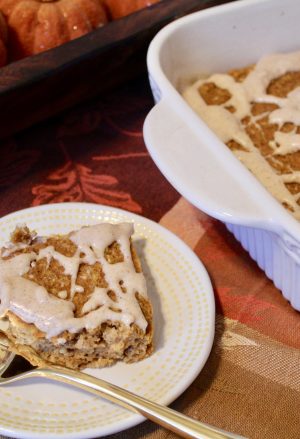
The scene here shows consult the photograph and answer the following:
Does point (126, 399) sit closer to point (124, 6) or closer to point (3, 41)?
point (3, 41)

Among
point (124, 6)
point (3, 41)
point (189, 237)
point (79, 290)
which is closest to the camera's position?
point (79, 290)

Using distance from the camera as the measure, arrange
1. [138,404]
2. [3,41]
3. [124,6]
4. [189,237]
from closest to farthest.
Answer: [138,404], [189,237], [3,41], [124,6]

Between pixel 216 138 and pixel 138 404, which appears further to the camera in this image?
pixel 216 138

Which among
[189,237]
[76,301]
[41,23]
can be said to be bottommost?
[189,237]

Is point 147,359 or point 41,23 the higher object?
point 41,23

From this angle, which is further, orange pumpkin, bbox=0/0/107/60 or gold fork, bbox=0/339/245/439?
orange pumpkin, bbox=0/0/107/60

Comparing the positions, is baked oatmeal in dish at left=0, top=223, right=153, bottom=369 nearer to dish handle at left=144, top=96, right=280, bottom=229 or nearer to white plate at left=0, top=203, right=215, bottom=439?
white plate at left=0, top=203, right=215, bottom=439

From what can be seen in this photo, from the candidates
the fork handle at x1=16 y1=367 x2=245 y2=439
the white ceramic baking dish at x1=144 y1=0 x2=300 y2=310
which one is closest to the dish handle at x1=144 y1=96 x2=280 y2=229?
the white ceramic baking dish at x1=144 y1=0 x2=300 y2=310

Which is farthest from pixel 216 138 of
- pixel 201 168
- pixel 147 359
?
pixel 147 359
